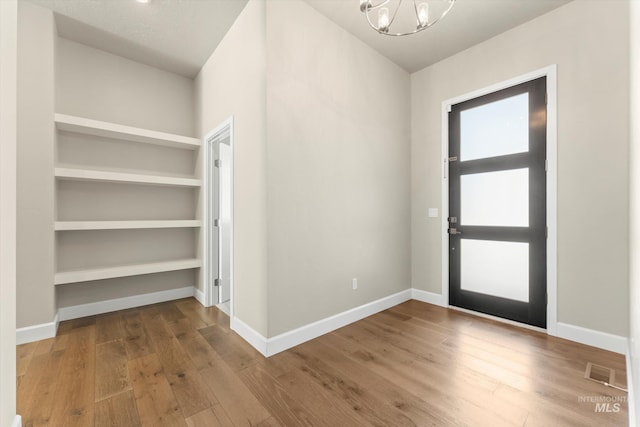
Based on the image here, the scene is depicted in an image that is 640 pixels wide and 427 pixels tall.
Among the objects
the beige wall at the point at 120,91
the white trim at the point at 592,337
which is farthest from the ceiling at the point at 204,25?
the white trim at the point at 592,337

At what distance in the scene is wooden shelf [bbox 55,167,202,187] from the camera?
8.93 ft

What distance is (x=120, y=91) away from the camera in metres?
3.34

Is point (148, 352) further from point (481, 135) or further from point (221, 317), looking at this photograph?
point (481, 135)

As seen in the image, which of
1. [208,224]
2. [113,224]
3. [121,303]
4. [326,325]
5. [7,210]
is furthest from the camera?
[208,224]

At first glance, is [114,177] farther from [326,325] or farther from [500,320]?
[500,320]

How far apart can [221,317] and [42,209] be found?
2.02m

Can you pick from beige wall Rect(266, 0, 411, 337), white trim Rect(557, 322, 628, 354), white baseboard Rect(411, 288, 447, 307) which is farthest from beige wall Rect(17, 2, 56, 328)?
white trim Rect(557, 322, 628, 354)

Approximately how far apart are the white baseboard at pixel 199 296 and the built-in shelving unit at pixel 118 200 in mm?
392

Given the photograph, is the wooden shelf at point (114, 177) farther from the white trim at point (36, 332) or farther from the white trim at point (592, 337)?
the white trim at point (592, 337)

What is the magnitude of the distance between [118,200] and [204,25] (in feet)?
7.58

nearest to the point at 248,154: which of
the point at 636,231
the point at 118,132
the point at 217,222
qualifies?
the point at 217,222

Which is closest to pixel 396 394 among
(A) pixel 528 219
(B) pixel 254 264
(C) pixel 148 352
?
(B) pixel 254 264

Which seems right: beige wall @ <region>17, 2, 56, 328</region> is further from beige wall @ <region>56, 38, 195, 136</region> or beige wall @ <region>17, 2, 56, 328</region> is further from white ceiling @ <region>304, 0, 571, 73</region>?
white ceiling @ <region>304, 0, 571, 73</region>

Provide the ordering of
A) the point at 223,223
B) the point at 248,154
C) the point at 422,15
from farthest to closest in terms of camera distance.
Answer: the point at 223,223 < the point at 248,154 < the point at 422,15
